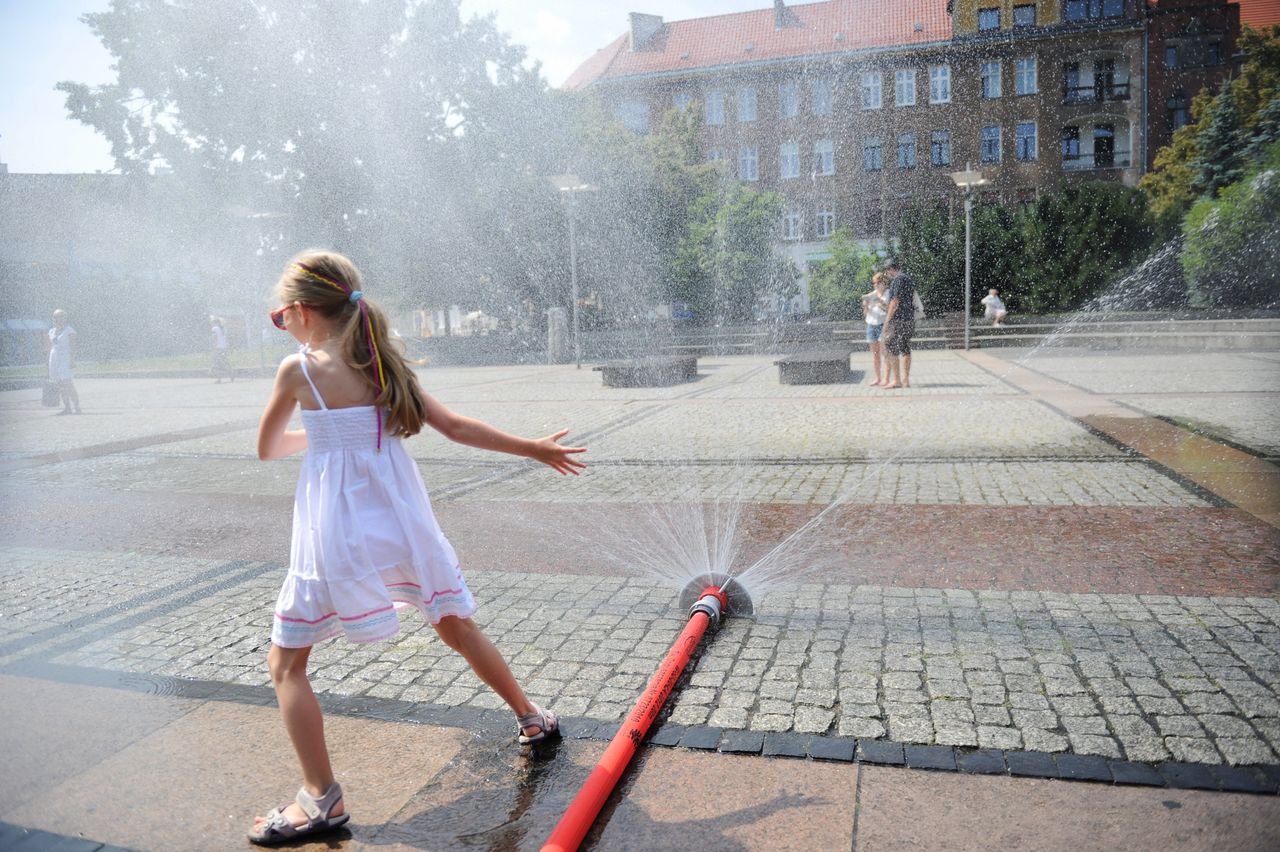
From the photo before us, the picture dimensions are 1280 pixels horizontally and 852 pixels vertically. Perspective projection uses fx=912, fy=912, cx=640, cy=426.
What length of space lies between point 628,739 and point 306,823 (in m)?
0.88

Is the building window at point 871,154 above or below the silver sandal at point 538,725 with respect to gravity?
above

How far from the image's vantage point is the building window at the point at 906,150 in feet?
55.8

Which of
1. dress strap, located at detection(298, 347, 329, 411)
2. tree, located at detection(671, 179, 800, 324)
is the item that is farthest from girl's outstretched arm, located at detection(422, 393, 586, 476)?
tree, located at detection(671, 179, 800, 324)

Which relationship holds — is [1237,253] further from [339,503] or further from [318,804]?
[318,804]

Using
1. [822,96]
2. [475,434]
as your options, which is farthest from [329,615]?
[822,96]

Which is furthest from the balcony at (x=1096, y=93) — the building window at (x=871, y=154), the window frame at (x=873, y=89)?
the window frame at (x=873, y=89)

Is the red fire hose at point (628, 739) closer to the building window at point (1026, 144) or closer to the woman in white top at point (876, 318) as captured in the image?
the woman in white top at point (876, 318)

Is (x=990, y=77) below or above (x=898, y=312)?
above

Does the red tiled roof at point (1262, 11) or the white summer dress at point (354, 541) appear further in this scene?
the red tiled roof at point (1262, 11)

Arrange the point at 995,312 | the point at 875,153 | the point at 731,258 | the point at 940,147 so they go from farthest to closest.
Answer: the point at 731,258
the point at 995,312
the point at 940,147
the point at 875,153

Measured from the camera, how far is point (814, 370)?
14945 millimetres

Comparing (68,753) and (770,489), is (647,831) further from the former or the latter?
(770,489)

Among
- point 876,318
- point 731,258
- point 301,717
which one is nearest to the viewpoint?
point 301,717

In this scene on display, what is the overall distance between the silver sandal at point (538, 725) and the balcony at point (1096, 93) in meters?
17.8
